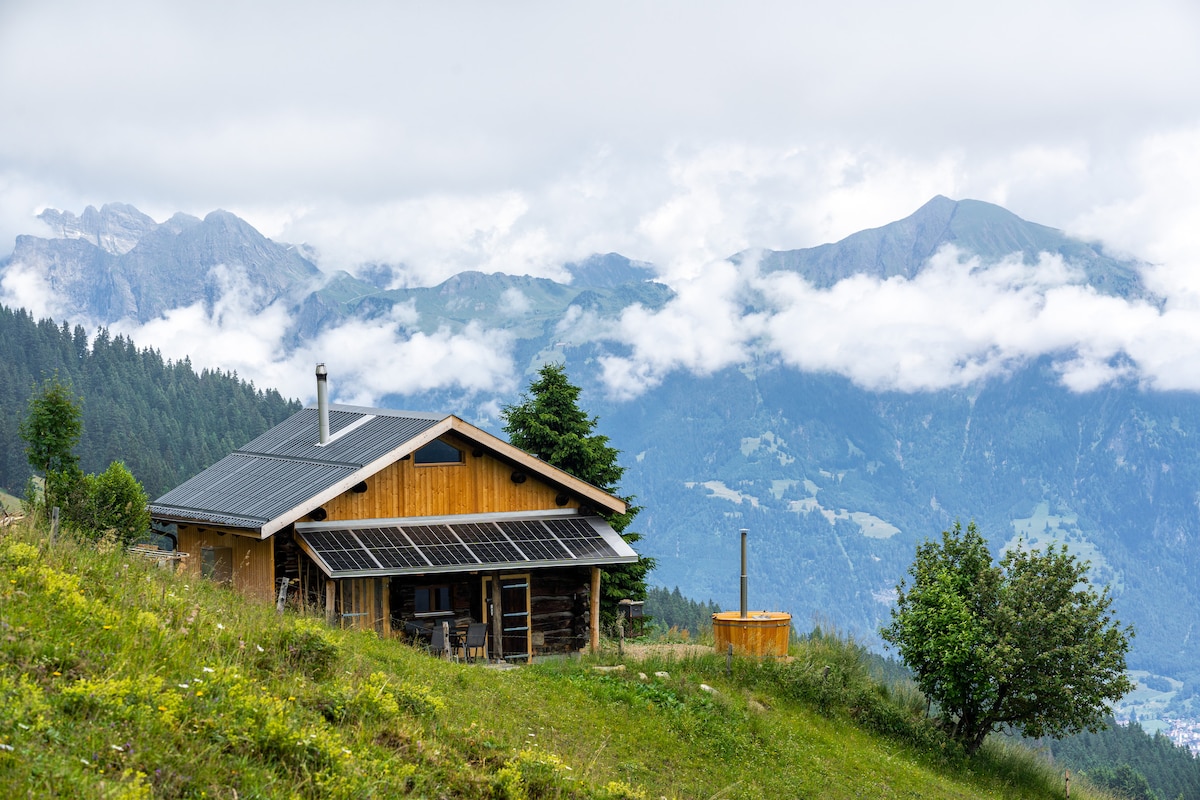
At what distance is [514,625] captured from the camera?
2783 cm

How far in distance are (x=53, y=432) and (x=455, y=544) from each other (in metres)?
18.3

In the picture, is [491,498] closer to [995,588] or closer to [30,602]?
[995,588]

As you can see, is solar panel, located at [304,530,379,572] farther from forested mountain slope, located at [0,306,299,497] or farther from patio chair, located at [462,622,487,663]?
forested mountain slope, located at [0,306,299,497]

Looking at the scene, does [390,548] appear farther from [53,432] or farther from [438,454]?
[53,432]

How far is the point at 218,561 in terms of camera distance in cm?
2744

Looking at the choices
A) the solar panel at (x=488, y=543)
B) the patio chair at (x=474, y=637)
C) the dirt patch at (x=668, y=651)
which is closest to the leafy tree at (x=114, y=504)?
the solar panel at (x=488, y=543)

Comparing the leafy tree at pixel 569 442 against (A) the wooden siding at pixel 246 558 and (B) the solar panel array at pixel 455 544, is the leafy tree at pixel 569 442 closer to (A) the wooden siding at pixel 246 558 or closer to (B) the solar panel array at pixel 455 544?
(B) the solar panel array at pixel 455 544

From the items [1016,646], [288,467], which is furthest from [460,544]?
[1016,646]

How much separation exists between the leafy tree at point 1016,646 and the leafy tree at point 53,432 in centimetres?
2611

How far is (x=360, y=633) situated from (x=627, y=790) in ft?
29.1

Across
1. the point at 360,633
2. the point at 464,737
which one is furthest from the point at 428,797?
the point at 360,633

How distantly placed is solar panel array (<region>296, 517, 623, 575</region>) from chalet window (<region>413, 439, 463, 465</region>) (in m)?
1.53

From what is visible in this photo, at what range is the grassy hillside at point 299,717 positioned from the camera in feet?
30.7

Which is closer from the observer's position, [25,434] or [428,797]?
[428,797]
